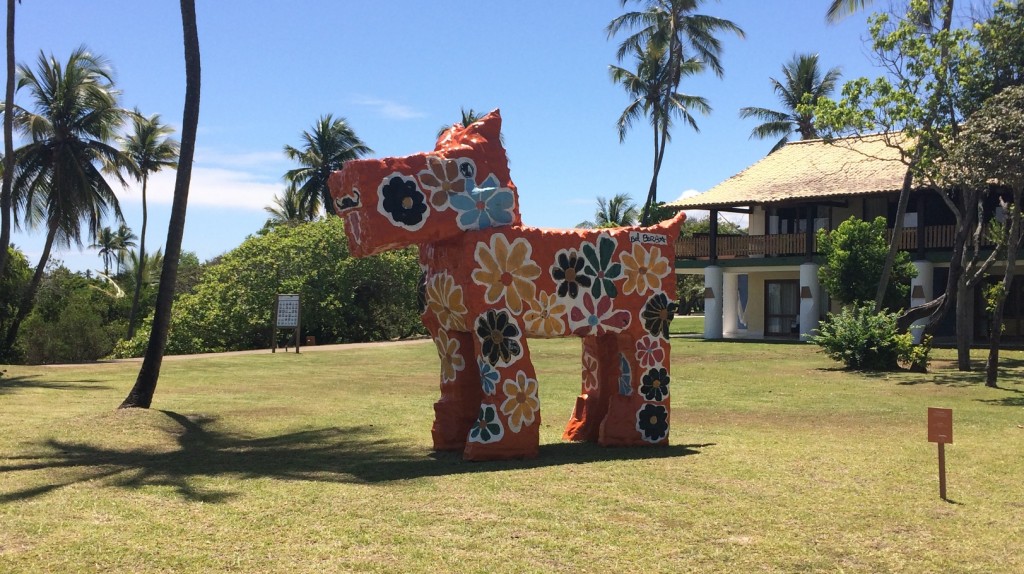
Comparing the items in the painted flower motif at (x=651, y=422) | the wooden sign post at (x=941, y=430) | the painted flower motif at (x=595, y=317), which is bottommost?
the painted flower motif at (x=651, y=422)

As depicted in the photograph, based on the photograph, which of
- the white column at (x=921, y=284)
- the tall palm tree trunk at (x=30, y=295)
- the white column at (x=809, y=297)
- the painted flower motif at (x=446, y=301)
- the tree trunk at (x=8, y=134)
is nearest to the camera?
the painted flower motif at (x=446, y=301)

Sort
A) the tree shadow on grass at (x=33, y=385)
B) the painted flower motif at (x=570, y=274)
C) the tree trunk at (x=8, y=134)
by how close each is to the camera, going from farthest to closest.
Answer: the tree trunk at (x=8, y=134)
the tree shadow on grass at (x=33, y=385)
the painted flower motif at (x=570, y=274)

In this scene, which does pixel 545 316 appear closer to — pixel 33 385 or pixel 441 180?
pixel 441 180

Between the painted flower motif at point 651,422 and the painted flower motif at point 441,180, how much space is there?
3034 mm

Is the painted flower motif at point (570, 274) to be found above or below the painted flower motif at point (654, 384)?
above

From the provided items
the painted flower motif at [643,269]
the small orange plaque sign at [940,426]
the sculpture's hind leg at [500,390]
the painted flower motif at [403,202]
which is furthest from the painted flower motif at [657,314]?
the small orange plaque sign at [940,426]

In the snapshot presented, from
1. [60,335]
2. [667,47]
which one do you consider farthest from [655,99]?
[60,335]

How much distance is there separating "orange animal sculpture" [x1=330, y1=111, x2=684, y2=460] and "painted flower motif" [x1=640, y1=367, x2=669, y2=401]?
0.01 m

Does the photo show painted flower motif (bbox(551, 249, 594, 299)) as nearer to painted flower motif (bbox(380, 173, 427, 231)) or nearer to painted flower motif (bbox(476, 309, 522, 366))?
painted flower motif (bbox(476, 309, 522, 366))

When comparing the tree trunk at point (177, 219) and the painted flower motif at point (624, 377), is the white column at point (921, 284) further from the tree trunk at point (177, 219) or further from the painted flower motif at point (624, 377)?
the tree trunk at point (177, 219)

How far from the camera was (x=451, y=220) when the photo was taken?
Answer: 9.16m

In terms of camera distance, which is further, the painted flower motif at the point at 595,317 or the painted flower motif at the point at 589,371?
the painted flower motif at the point at 589,371

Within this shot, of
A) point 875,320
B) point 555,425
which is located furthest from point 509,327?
point 875,320

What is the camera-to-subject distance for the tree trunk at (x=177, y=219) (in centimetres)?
1252
